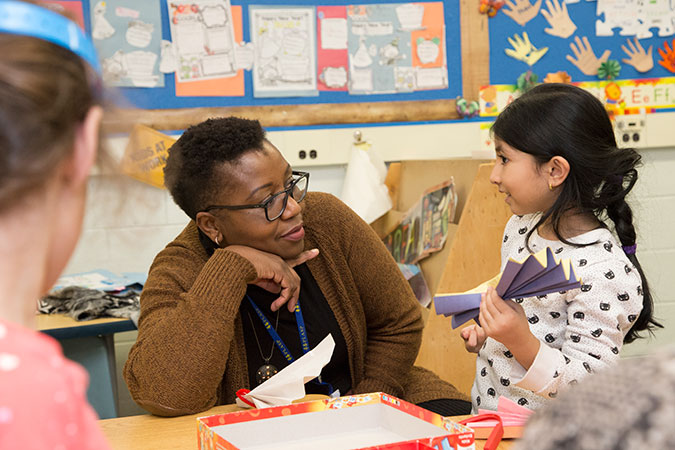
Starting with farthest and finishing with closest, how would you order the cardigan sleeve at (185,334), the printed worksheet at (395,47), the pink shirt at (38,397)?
1. the printed worksheet at (395,47)
2. the cardigan sleeve at (185,334)
3. the pink shirt at (38,397)

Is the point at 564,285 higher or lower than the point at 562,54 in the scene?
lower

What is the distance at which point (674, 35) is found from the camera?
3578 millimetres

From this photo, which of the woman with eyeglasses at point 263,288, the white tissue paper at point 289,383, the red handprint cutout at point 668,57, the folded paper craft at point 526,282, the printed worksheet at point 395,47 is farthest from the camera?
the red handprint cutout at point 668,57

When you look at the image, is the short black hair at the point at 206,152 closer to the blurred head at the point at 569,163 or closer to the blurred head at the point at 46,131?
the blurred head at the point at 569,163

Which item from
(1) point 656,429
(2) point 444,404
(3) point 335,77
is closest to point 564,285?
(2) point 444,404

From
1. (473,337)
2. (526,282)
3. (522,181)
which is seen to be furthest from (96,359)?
(526,282)

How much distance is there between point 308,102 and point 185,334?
210cm

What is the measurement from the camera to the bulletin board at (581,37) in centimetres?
352

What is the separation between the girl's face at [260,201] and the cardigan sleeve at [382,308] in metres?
0.17

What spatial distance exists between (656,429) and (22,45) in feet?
1.52

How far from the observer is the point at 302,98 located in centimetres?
345

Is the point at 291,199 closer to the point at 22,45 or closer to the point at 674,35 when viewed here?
the point at 22,45

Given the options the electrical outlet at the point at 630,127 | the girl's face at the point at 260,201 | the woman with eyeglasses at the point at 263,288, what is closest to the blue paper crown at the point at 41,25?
the woman with eyeglasses at the point at 263,288

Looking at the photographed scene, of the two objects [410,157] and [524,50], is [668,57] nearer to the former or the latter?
[524,50]
